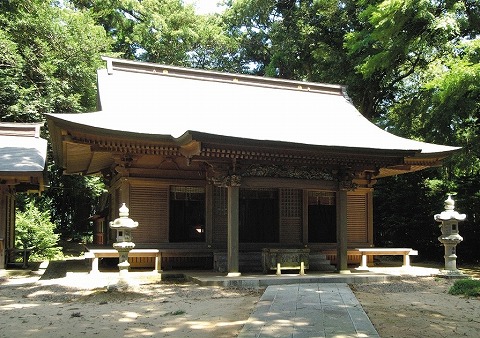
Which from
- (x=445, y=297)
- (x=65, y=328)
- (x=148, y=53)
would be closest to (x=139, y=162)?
(x=65, y=328)

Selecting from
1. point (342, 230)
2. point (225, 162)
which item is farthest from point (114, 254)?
point (342, 230)

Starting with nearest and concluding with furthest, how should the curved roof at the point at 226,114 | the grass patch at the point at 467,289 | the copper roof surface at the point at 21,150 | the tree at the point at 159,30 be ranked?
the grass patch at the point at 467,289, the curved roof at the point at 226,114, the copper roof surface at the point at 21,150, the tree at the point at 159,30

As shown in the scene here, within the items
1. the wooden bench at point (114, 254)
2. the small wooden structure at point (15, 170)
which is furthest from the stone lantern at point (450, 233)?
the small wooden structure at point (15, 170)

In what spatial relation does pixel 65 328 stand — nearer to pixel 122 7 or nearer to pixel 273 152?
pixel 273 152

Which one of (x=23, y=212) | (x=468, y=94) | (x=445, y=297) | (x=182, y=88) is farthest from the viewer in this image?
(x=23, y=212)

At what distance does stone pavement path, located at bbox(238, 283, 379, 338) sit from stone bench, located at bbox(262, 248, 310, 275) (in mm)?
3041

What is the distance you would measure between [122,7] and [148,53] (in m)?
3.41

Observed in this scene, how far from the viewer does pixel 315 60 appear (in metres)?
28.3

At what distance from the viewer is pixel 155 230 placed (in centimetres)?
1403

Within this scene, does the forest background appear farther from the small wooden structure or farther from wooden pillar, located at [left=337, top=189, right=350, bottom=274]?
wooden pillar, located at [left=337, top=189, right=350, bottom=274]

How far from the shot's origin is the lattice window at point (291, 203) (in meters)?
15.2

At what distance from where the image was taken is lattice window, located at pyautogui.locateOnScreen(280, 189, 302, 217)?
1518 cm

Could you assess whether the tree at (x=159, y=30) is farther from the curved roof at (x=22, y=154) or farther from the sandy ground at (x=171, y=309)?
the sandy ground at (x=171, y=309)

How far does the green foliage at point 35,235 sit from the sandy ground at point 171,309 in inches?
262
